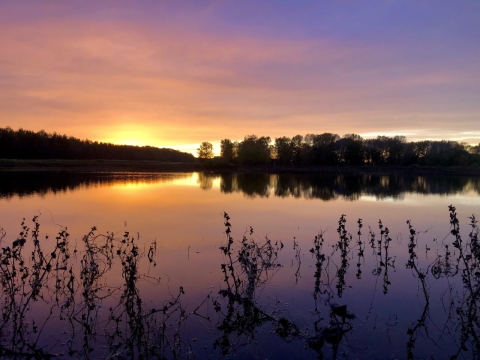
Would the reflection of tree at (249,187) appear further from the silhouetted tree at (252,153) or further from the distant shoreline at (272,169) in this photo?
the silhouetted tree at (252,153)

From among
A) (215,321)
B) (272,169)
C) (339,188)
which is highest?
(272,169)

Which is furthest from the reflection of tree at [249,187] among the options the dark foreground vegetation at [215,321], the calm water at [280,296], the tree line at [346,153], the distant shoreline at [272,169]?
the tree line at [346,153]

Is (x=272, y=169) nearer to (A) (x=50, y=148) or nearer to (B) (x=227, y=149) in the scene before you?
(B) (x=227, y=149)

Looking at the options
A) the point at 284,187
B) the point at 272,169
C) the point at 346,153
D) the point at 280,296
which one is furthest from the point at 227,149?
the point at 280,296

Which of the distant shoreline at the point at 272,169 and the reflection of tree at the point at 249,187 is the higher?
the distant shoreline at the point at 272,169

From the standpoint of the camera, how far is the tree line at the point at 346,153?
2746 inches

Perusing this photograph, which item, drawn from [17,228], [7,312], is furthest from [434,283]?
[17,228]

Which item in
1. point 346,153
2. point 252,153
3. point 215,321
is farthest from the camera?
point 252,153

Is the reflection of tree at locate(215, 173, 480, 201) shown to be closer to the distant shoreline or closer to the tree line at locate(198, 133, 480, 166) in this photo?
the distant shoreline

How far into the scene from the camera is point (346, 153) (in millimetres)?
72312

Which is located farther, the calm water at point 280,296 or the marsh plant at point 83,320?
the calm water at point 280,296

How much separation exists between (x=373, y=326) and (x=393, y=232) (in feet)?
24.3

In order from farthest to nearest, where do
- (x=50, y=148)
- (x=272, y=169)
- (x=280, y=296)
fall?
1. (x=50, y=148)
2. (x=272, y=169)
3. (x=280, y=296)

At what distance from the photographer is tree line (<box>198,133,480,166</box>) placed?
69750mm
